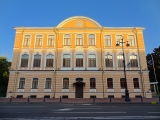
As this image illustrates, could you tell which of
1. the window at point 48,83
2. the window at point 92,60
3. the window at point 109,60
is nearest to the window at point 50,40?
the window at point 48,83

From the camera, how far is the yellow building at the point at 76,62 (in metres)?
25.1

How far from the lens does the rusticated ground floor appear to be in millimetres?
24812

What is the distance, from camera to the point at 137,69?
26188 millimetres

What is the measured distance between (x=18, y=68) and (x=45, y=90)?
703 centimetres

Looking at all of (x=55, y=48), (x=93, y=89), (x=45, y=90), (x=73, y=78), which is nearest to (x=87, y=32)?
(x=55, y=48)

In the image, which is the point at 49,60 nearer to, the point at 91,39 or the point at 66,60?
the point at 66,60

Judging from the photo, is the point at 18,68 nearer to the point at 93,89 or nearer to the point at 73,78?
the point at 73,78

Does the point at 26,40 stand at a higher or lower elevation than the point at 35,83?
higher

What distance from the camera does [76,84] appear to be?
25.2 meters

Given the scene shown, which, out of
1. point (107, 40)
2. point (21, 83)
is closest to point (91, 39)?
point (107, 40)

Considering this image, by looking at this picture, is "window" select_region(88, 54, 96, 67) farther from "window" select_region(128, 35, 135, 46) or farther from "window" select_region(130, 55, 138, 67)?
"window" select_region(128, 35, 135, 46)

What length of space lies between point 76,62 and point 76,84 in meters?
4.43

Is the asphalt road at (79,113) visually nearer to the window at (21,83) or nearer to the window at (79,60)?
the window at (21,83)

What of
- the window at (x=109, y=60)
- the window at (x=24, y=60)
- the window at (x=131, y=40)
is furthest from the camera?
the window at (x=131, y=40)
